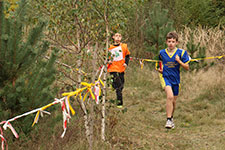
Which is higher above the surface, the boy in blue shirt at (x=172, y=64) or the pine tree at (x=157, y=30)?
the pine tree at (x=157, y=30)

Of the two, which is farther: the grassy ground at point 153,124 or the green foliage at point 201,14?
the green foliage at point 201,14

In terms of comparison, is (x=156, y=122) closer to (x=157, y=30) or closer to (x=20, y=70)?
(x=20, y=70)

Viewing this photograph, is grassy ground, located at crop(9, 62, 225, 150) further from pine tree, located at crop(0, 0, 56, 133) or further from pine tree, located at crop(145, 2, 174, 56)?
pine tree, located at crop(145, 2, 174, 56)

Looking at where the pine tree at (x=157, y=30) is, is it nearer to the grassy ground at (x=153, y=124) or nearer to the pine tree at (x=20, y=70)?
the grassy ground at (x=153, y=124)

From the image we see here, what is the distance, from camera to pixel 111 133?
534 centimetres

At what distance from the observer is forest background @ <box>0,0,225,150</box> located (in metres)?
3.29

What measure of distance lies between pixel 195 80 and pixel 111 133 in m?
5.76

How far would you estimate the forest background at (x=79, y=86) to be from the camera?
10.8 feet

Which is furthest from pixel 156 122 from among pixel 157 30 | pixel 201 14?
pixel 201 14

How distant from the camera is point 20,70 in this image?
342 centimetres

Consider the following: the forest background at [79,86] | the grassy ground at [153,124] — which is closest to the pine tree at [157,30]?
the grassy ground at [153,124]

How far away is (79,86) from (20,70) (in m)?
1.27

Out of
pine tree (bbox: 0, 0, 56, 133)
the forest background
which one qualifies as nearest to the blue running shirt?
the forest background

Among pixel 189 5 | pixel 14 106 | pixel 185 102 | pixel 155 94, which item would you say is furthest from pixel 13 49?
pixel 189 5
